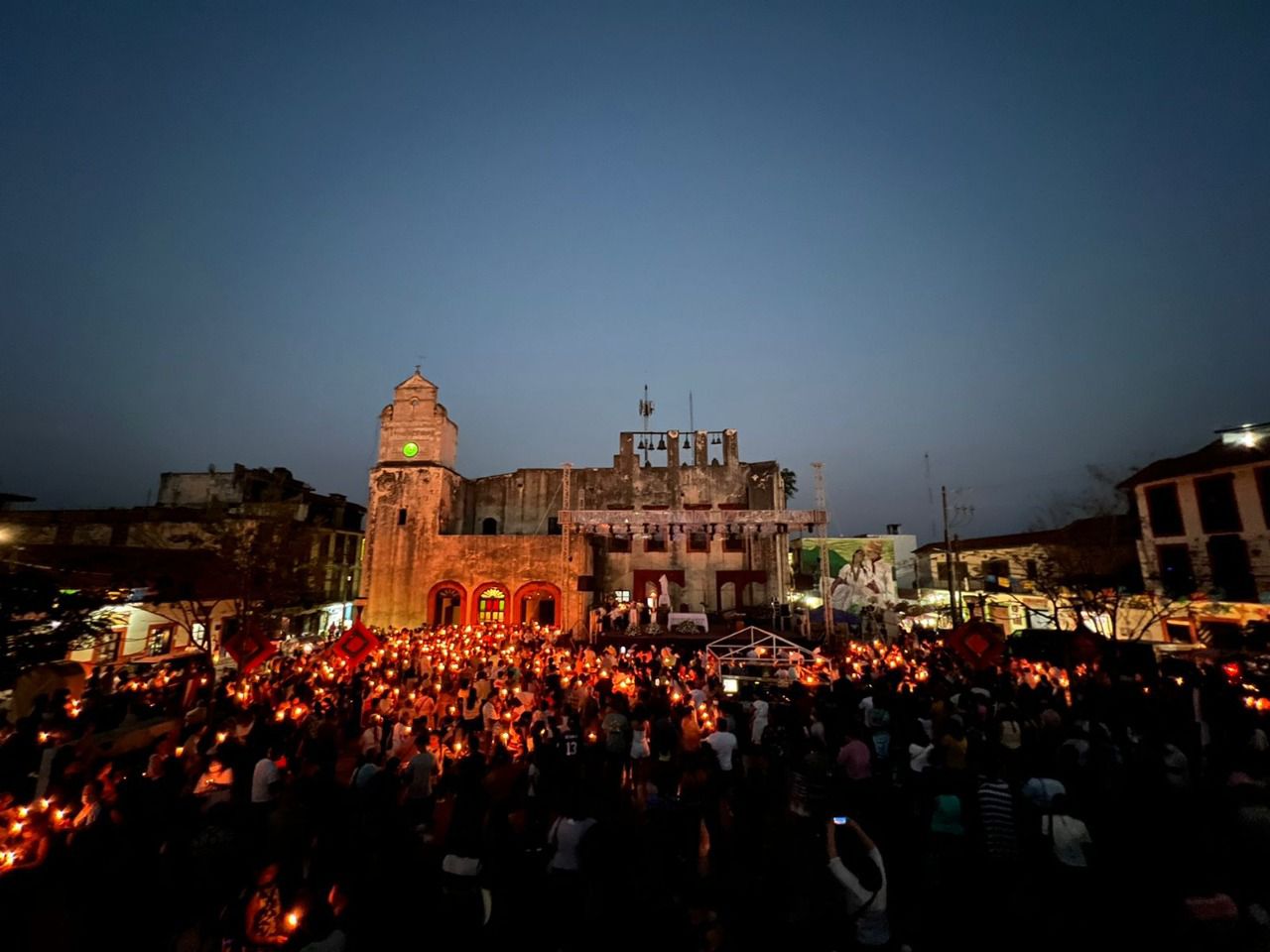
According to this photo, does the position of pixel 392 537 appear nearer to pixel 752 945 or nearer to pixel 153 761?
pixel 153 761

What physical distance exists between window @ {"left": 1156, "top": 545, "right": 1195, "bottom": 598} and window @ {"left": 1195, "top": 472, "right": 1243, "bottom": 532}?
4.46 ft

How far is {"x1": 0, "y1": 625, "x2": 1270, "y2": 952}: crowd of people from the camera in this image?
442 cm

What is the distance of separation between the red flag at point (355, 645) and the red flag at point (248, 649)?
1.89m

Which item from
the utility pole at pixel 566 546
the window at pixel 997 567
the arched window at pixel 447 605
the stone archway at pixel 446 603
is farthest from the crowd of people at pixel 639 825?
the window at pixel 997 567

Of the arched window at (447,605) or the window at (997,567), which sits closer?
the arched window at (447,605)

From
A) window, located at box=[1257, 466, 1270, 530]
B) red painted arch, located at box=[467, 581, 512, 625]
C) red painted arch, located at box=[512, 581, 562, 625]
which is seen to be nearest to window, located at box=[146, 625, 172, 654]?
red painted arch, located at box=[467, 581, 512, 625]

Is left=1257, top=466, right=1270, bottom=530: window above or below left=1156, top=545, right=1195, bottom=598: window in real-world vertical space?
above

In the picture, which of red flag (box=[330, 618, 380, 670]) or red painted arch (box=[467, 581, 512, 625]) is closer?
red flag (box=[330, 618, 380, 670])

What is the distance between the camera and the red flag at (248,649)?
1145 centimetres

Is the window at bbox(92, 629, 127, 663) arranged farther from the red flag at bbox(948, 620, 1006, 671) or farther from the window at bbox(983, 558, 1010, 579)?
the window at bbox(983, 558, 1010, 579)

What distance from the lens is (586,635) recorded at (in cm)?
2352

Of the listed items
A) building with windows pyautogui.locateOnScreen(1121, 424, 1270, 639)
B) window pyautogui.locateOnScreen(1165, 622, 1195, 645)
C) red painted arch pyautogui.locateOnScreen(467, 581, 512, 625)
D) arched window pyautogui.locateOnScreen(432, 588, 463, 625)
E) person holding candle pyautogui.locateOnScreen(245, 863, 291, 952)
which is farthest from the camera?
arched window pyautogui.locateOnScreen(432, 588, 463, 625)

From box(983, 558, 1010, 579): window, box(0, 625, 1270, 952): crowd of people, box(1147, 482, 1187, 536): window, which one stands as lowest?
box(0, 625, 1270, 952): crowd of people

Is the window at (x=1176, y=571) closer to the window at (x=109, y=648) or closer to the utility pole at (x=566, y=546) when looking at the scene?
the utility pole at (x=566, y=546)
